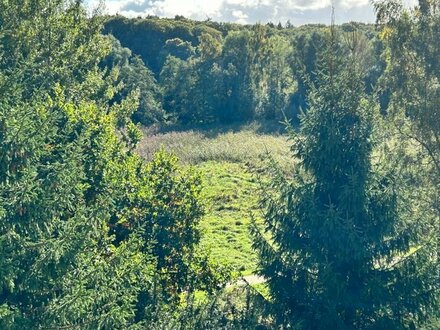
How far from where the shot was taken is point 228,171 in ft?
128

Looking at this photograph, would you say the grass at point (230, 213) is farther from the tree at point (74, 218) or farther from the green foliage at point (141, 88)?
the green foliage at point (141, 88)

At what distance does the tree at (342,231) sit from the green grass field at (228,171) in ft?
29.5

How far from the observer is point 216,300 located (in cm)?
1208

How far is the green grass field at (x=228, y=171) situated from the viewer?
25.5 m

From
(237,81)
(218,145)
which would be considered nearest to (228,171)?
(218,145)

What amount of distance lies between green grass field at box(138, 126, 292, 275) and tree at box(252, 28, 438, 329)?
9.00m

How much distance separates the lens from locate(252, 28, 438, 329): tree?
10.9m

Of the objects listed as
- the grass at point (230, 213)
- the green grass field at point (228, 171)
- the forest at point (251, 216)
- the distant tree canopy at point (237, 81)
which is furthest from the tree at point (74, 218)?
the distant tree canopy at point (237, 81)

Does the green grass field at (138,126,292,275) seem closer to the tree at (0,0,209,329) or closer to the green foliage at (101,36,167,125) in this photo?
the green foliage at (101,36,167,125)

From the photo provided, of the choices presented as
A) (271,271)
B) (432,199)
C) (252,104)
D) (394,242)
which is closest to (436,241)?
(394,242)

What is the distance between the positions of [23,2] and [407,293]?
53.1 feet

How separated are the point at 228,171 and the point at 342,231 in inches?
1122

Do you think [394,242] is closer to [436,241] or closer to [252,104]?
[436,241]

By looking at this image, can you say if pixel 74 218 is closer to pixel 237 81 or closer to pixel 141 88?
pixel 141 88
